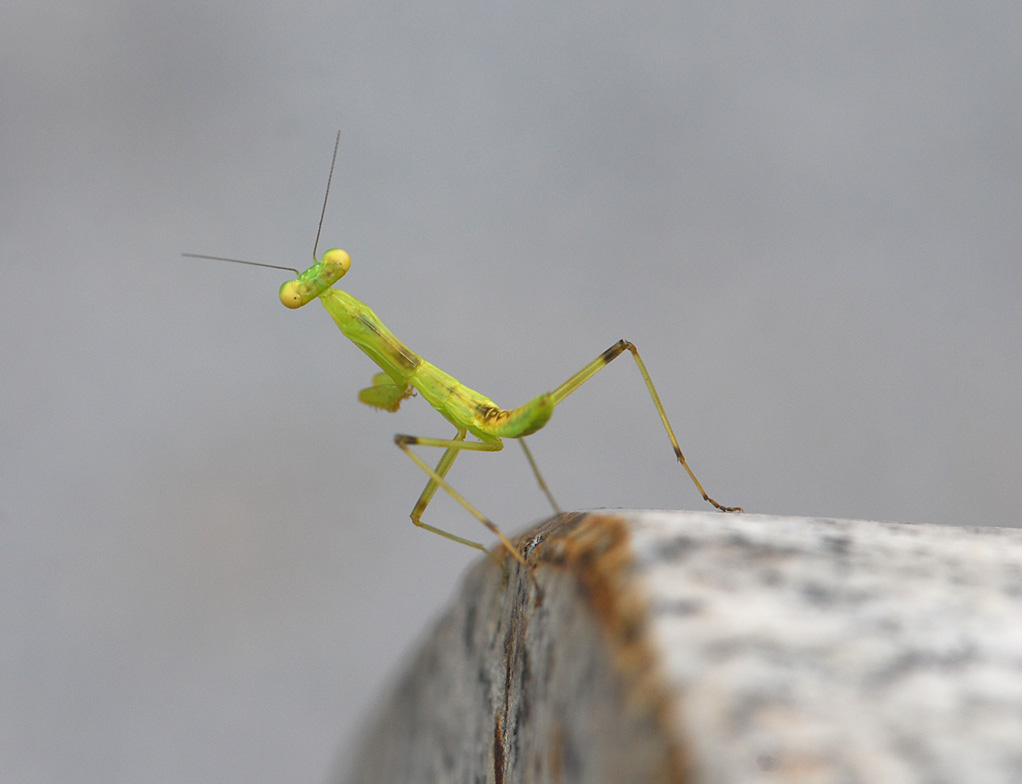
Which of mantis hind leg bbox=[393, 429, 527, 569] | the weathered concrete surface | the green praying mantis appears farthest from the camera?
the green praying mantis

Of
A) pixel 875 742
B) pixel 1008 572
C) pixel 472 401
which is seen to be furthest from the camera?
pixel 472 401

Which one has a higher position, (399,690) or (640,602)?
(640,602)

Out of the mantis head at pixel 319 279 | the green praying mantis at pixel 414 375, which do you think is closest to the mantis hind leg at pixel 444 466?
the green praying mantis at pixel 414 375

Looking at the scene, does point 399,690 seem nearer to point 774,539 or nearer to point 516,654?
point 516,654

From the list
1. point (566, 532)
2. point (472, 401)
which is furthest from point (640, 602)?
point (472, 401)

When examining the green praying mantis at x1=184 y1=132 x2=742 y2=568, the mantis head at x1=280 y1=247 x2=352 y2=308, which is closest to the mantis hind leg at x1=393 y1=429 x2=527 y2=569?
the green praying mantis at x1=184 y1=132 x2=742 y2=568

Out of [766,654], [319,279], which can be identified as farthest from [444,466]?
[766,654]

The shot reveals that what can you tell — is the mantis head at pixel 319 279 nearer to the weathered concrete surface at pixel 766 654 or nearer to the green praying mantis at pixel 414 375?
the green praying mantis at pixel 414 375

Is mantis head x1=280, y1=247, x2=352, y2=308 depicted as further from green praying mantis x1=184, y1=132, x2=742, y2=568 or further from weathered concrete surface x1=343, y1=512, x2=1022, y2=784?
weathered concrete surface x1=343, y1=512, x2=1022, y2=784
